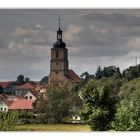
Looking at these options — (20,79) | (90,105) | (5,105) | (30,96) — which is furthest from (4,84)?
(90,105)

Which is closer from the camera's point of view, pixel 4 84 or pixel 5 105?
pixel 4 84

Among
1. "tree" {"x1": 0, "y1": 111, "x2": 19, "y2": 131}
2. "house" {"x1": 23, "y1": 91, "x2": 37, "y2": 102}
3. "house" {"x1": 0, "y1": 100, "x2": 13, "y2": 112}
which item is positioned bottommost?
"tree" {"x1": 0, "y1": 111, "x2": 19, "y2": 131}

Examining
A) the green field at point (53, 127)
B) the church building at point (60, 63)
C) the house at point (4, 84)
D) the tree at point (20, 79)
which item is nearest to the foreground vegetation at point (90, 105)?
the green field at point (53, 127)

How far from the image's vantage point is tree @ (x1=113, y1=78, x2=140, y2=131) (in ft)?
32.4

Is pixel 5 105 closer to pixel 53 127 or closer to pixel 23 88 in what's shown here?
pixel 23 88

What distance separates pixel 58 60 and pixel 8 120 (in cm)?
95

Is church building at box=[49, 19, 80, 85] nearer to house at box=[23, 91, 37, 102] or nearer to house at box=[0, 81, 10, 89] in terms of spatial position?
house at box=[23, 91, 37, 102]

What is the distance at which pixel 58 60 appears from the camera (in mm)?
9789

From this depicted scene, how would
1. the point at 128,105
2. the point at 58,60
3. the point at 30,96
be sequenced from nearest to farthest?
the point at 58,60 < the point at 128,105 < the point at 30,96

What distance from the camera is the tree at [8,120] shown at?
9.79 meters

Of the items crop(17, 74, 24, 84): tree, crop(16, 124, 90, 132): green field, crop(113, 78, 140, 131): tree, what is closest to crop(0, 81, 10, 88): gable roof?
crop(17, 74, 24, 84): tree

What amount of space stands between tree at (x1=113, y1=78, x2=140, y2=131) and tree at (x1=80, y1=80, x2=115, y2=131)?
0.33 ft
